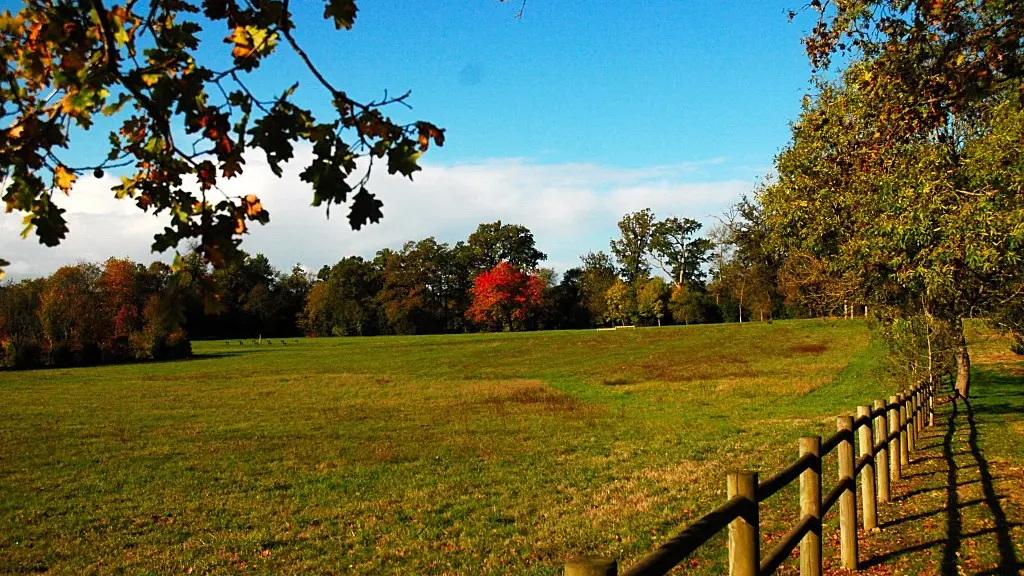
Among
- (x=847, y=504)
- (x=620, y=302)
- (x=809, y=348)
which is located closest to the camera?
(x=847, y=504)

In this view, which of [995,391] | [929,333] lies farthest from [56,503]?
[995,391]

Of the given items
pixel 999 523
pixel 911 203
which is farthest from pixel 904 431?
pixel 911 203

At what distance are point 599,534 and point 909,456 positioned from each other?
683cm

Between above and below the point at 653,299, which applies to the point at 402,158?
below

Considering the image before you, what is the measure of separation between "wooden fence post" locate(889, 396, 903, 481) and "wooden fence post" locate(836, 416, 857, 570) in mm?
2961

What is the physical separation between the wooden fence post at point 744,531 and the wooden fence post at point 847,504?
9.68 feet

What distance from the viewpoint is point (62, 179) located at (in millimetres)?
3551

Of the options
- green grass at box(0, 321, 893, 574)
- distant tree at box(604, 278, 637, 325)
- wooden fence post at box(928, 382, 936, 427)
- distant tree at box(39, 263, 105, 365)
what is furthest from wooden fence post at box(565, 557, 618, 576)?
distant tree at box(604, 278, 637, 325)

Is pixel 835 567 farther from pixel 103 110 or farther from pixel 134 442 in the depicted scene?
pixel 134 442

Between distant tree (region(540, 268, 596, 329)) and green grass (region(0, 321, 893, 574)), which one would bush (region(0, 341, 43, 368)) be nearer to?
green grass (region(0, 321, 893, 574))

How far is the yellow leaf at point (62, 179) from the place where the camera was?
11.6ft

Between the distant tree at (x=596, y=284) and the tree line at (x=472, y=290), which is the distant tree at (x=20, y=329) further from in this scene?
the distant tree at (x=596, y=284)

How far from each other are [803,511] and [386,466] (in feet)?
33.2

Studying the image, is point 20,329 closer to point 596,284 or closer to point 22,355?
point 22,355
